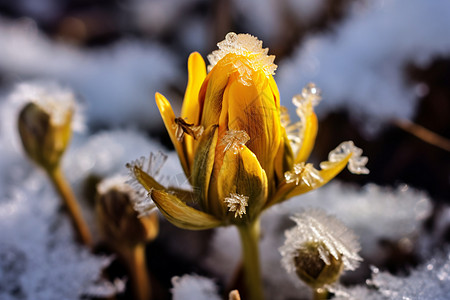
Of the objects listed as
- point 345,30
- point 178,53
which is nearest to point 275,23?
point 178,53

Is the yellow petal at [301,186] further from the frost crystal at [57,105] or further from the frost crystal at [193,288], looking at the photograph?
the frost crystal at [57,105]

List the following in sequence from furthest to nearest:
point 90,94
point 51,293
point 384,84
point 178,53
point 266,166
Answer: point 178,53 < point 90,94 < point 384,84 < point 51,293 < point 266,166

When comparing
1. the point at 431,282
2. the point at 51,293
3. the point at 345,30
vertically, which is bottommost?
the point at 431,282

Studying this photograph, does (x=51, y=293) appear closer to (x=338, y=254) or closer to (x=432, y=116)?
(x=338, y=254)

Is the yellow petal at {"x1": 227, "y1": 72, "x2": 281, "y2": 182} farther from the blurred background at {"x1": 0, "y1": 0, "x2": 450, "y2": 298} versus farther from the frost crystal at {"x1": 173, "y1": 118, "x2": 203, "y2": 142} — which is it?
the blurred background at {"x1": 0, "y1": 0, "x2": 450, "y2": 298}

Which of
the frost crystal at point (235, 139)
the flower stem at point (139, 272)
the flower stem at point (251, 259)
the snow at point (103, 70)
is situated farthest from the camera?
the snow at point (103, 70)

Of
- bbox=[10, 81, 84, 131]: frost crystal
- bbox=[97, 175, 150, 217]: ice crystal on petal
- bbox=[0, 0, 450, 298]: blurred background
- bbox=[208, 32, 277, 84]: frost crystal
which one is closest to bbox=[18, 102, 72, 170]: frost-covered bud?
bbox=[10, 81, 84, 131]: frost crystal

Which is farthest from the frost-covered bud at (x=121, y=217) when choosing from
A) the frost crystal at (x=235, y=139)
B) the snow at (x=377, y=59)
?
the snow at (x=377, y=59)

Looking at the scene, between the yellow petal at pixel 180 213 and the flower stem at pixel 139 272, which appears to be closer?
the yellow petal at pixel 180 213
